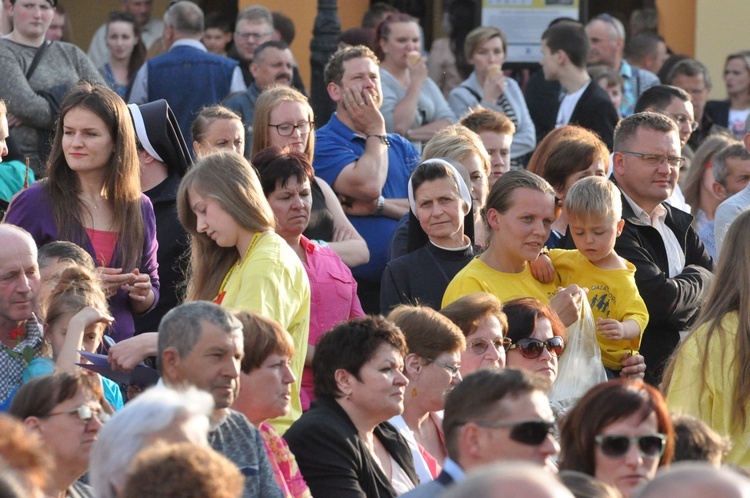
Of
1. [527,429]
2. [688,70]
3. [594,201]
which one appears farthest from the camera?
[688,70]

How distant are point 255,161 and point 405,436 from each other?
5.60ft

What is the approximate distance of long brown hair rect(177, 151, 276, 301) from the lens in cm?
555

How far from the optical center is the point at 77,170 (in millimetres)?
6242

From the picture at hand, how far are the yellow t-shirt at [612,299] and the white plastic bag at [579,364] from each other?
0.56ft

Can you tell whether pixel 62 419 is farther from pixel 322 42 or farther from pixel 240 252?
pixel 322 42

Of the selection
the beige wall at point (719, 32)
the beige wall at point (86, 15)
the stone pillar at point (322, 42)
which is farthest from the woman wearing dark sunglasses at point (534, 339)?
the beige wall at point (86, 15)

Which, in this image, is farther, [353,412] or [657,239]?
[657,239]

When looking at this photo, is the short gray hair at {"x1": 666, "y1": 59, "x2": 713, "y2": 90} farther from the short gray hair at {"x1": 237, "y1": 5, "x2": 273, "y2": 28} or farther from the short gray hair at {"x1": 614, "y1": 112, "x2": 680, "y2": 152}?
the short gray hair at {"x1": 614, "y1": 112, "x2": 680, "y2": 152}

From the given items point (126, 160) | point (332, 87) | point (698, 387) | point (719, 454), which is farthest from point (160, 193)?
point (719, 454)

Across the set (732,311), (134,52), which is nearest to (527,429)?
(732,311)

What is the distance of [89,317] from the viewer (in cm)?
533

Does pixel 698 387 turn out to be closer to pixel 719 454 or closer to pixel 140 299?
pixel 719 454

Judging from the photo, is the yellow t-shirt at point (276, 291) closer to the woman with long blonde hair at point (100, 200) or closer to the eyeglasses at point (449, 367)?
the eyeglasses at point (449, 367)

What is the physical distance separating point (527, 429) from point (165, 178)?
10.5 ft
